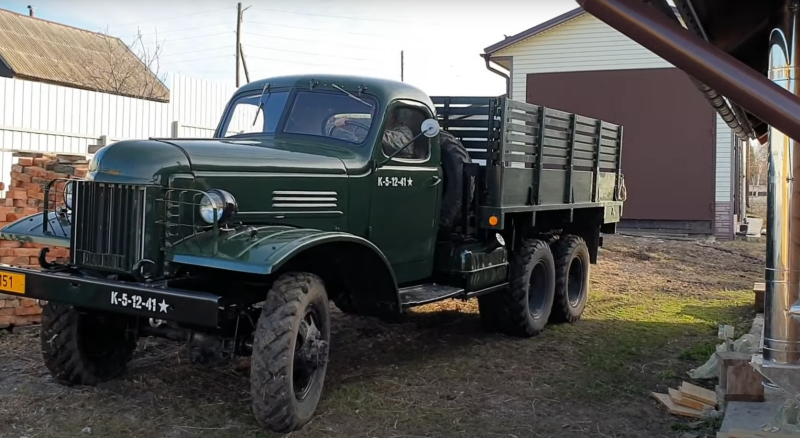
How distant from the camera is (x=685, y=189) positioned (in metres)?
16.4

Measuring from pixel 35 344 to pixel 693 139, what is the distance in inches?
553

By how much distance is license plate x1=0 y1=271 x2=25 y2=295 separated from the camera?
4270 mm

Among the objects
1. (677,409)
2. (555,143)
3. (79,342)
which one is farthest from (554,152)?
(79,342)

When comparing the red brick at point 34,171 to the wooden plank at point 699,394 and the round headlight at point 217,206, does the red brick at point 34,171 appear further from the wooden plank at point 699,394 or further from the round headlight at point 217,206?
the wooden plank at point 699,394

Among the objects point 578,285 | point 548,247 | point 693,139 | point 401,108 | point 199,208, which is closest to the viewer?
point 199,208

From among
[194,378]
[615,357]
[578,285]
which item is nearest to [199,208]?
[194,378]

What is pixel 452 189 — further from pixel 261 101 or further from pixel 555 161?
pixel 261 101

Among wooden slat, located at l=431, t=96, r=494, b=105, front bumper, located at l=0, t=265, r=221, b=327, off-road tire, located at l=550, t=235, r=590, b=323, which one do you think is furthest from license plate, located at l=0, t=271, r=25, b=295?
off-road tire, located at l=550, t=235, r=590, b=323

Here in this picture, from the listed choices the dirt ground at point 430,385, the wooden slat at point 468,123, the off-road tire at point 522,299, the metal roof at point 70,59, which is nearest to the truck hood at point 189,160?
the dirt ground at point 430,385

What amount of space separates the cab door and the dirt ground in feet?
2.67

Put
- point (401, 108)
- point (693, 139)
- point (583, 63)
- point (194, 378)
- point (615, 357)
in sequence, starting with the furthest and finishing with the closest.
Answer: point (583, 63)
point (693, 139)
point (615, 357)
point (401, 108)
point (194, 378)

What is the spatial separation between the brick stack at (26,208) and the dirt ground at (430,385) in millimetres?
268

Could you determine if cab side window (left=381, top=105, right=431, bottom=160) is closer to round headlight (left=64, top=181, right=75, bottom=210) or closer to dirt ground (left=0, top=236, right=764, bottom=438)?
dirt ground (left=0, top=236, right=764, bottom=438)

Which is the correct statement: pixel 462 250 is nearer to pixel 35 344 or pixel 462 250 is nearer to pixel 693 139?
pixel 35 344
